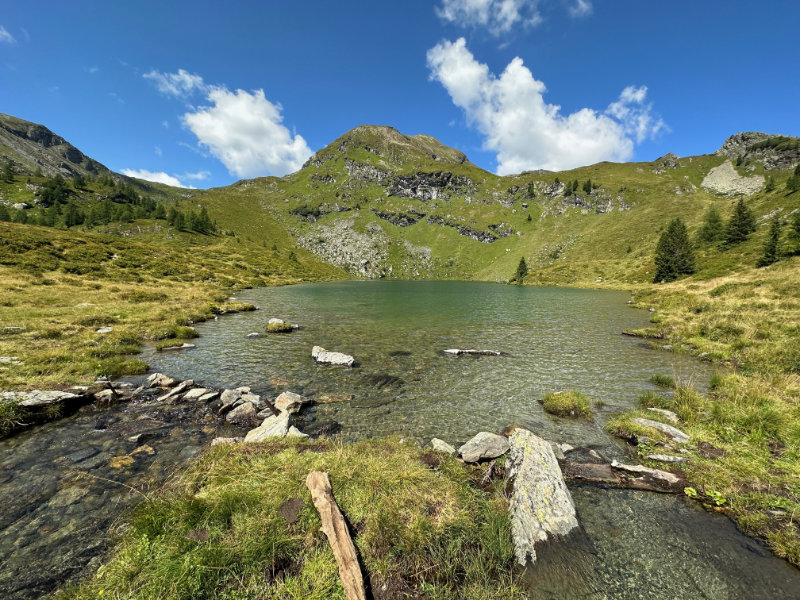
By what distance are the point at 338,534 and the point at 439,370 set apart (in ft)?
46.6

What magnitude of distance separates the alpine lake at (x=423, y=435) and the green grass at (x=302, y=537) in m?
1.21

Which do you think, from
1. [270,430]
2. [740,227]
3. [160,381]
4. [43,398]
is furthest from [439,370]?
[740,227]

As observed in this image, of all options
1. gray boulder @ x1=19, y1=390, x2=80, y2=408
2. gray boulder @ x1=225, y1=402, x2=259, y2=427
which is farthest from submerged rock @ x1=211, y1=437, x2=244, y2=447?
gray boulder @ x1=19, y1=390, x2=80, y2=408

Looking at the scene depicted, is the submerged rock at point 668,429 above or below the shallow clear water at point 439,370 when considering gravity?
above

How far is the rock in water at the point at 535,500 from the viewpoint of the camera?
6227 millimetres

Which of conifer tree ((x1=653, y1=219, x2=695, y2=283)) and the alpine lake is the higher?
conifer tree ((x1=653, y1=219, x2=695, y2=283))

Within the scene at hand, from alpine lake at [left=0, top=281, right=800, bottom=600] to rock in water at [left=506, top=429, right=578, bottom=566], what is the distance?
14.1 inches

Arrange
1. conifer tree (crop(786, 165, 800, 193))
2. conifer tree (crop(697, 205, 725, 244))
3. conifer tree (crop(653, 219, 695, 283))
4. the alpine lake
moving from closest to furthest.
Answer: the alpine lake
conifer tree (crop(653, 219, 695, 283))
conifer tree (crop(697, 205, 725, 244))
conifer tree (crop(786, 165, 800, 193))

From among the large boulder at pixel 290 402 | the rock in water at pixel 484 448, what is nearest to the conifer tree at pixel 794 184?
the rock in water at pixel 484 448

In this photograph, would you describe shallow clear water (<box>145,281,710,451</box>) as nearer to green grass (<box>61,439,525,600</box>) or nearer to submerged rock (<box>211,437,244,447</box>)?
submerged rock (<box>211,437,244,447</box>)

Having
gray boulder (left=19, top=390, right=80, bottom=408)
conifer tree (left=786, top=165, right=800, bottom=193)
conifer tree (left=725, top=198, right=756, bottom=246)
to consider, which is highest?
conifer tree (left=786, top=165, right=800, bottom=193)

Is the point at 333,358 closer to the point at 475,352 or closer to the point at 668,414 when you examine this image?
the point at 475,352

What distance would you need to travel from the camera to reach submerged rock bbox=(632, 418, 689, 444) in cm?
1018

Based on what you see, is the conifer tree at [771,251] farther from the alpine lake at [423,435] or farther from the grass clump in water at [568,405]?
the grass clump in water at [568,405]
